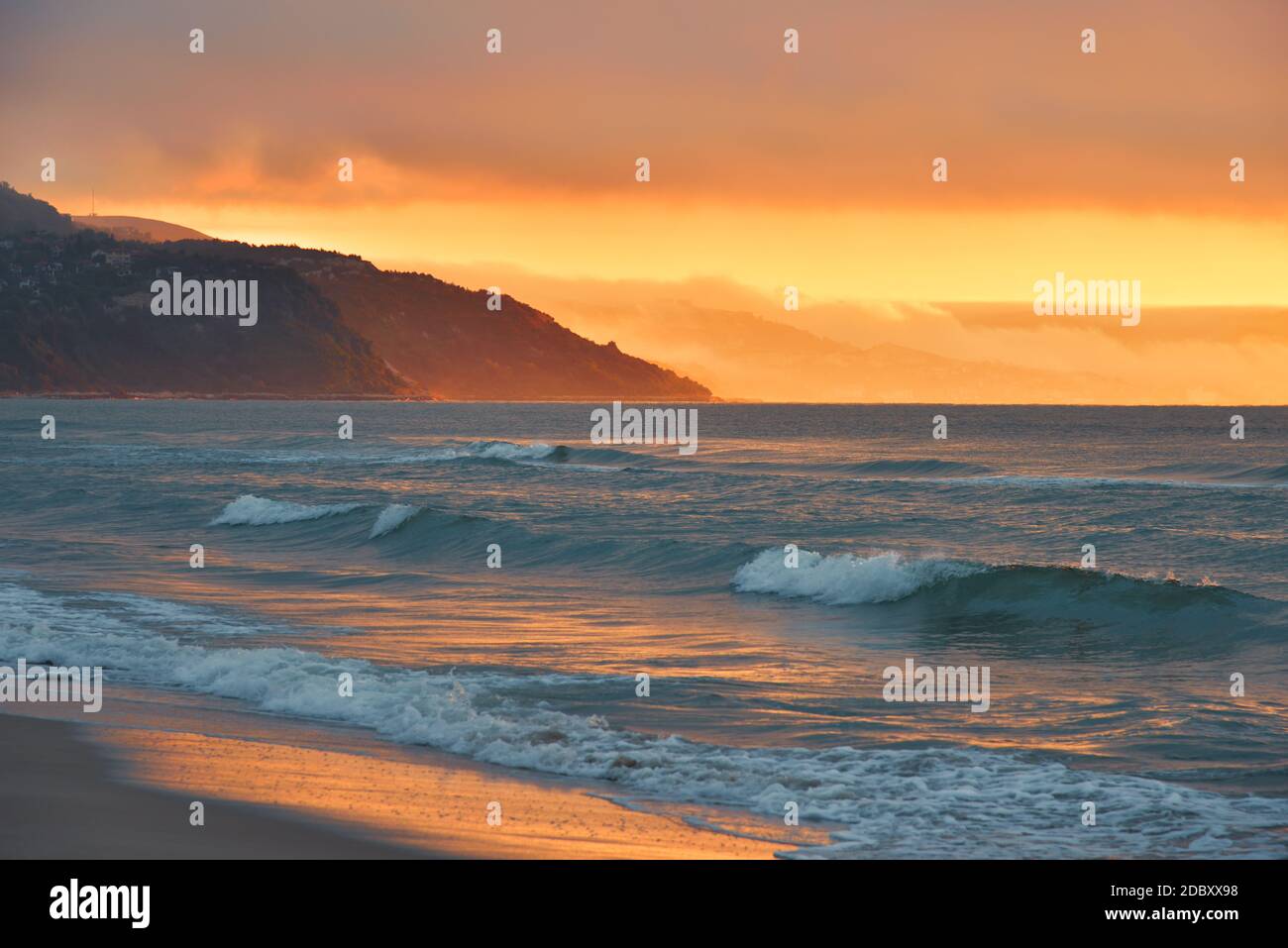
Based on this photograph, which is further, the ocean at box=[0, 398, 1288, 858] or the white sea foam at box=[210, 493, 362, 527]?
the white sea foam at box=[210, 493, 362, 527]

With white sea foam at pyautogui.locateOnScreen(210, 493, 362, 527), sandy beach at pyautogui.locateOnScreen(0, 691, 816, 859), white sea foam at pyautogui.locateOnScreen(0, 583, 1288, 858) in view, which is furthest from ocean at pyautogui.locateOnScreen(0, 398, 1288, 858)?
sandy beach at pyautogui.locateOnScreen(0, 691, 816, 859)

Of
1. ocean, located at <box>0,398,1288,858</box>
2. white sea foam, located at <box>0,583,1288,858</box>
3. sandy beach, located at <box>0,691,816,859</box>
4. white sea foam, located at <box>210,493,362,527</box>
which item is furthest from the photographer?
white sea foam, located at <box>210,493,362,527</box>

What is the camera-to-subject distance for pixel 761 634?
17.6 m

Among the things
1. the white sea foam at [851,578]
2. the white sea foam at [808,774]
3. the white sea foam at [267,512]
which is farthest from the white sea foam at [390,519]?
the white sea foam at [808,774]

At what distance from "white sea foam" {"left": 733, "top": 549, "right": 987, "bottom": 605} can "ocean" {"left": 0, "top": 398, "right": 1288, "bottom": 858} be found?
0.21 ft

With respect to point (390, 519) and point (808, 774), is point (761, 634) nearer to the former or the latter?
point (808, 774)

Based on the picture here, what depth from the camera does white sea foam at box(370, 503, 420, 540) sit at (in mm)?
30322

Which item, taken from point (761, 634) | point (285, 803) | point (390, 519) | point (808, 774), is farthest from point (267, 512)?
point (808, 774)

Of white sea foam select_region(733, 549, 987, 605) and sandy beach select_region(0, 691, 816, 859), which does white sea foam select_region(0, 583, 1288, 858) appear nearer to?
sandy beach select_region(0, 691, 816, 859)

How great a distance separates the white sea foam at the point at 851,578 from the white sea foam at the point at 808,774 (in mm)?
8742

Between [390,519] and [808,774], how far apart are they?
71.5ft

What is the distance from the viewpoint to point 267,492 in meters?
41.8
